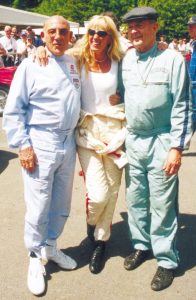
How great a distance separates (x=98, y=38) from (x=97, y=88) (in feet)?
1.24

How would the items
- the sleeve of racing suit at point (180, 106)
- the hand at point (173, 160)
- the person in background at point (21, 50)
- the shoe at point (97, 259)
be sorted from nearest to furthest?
1. the sleeve of racing suit at point (180, 106)
2. the hand at point (173, 160)
3. the shoe at point (97, 259)
4. the person in background at point (21, 50)

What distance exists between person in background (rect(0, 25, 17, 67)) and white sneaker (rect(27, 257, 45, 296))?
12519 millimetres

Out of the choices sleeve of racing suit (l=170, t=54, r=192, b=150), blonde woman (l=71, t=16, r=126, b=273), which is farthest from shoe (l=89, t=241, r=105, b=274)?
sleeve of racing suit (l=170, t=54, r=192, b=150)

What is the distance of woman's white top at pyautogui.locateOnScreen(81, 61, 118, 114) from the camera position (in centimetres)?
343

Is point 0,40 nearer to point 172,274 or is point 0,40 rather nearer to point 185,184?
point 185,184

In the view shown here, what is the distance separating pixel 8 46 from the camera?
1576 cm

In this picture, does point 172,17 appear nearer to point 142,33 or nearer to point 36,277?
point 142,33

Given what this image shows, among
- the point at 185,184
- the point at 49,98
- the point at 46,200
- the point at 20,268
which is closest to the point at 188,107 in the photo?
the point at 49,98

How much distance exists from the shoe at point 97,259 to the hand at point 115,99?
122cm

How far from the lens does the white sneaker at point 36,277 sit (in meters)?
3.34

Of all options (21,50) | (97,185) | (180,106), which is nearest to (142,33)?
(180,106)

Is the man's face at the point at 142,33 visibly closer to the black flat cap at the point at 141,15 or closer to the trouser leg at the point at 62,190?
the black flat cap at the point at 141,15

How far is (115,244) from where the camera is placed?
417 centimetres

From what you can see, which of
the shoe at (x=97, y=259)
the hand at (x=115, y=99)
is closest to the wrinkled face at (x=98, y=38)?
the hand at (x=115, y=99)
